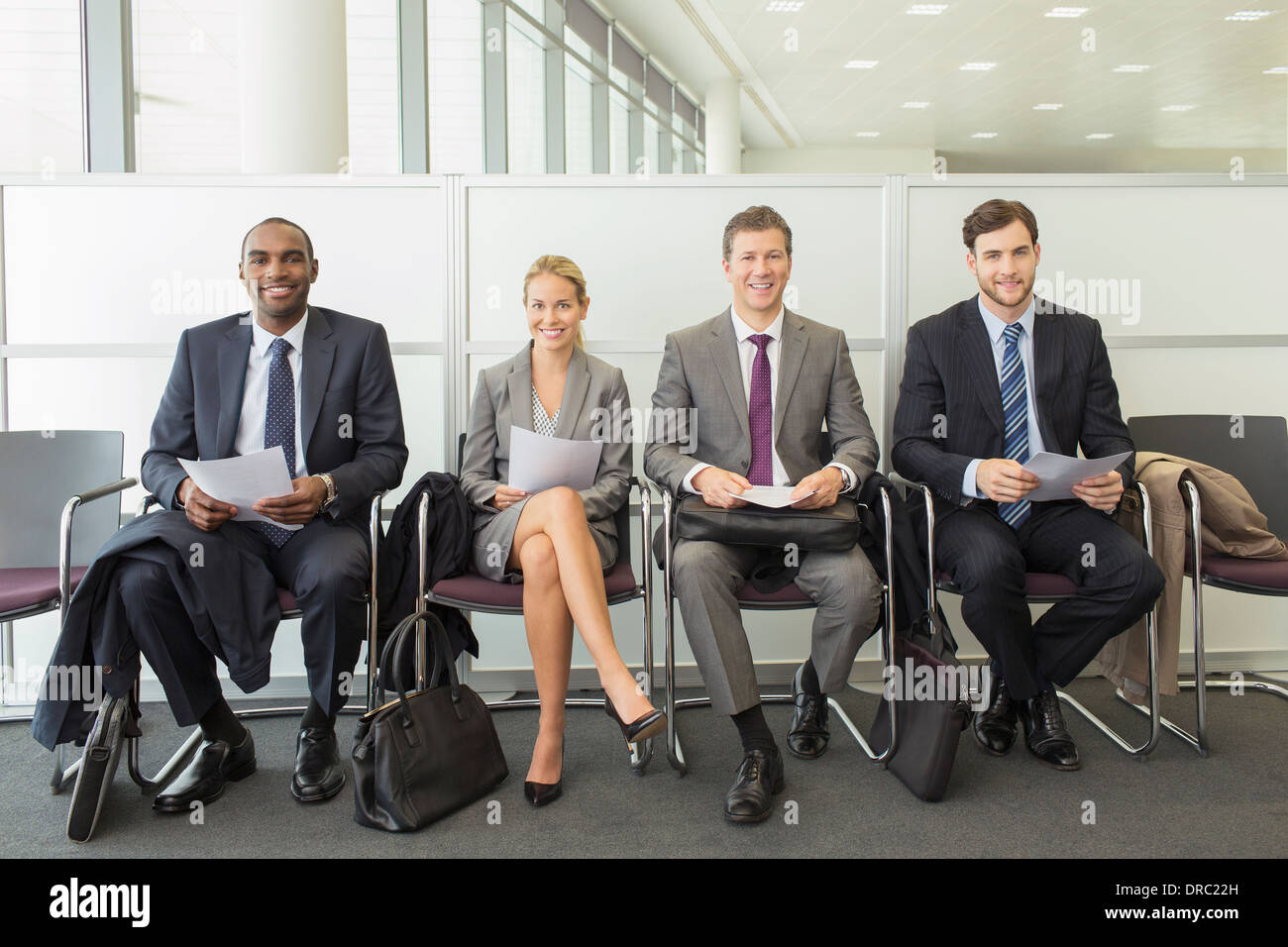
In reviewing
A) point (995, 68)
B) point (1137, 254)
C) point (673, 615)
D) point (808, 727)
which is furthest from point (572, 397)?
point (995, 68)

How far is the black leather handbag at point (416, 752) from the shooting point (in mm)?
1995

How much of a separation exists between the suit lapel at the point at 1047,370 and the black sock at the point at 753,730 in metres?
1.19

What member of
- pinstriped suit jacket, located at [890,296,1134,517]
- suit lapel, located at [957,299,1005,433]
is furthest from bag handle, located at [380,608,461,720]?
suit lapel, located at [957,299,1005,433]

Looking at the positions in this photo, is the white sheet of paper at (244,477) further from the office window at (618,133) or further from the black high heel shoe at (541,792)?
the office window at (618,133)

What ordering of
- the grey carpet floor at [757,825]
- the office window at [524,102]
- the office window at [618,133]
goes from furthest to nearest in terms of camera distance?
the office window at [618,133] < the office window at [524,102] < the grey carpet floor at [757,825]

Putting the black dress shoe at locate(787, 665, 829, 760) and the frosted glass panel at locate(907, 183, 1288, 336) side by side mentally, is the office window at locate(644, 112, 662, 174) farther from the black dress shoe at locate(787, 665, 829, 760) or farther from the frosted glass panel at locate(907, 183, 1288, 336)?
the black dress shoe at locate(787, 665, 829, 760)

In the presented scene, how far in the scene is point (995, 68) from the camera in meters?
10.4

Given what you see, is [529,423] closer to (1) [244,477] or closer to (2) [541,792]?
(1) [244,477]

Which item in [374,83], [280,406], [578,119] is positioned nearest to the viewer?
[280,406]

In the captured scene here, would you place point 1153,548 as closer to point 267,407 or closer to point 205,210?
point 267,407

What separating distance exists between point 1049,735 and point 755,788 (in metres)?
0.90

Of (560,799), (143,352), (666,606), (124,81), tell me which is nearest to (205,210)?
(143,352)

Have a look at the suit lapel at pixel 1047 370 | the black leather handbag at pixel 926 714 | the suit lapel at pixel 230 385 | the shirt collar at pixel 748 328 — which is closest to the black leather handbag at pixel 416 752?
the suit lapel at pixel 230 385
